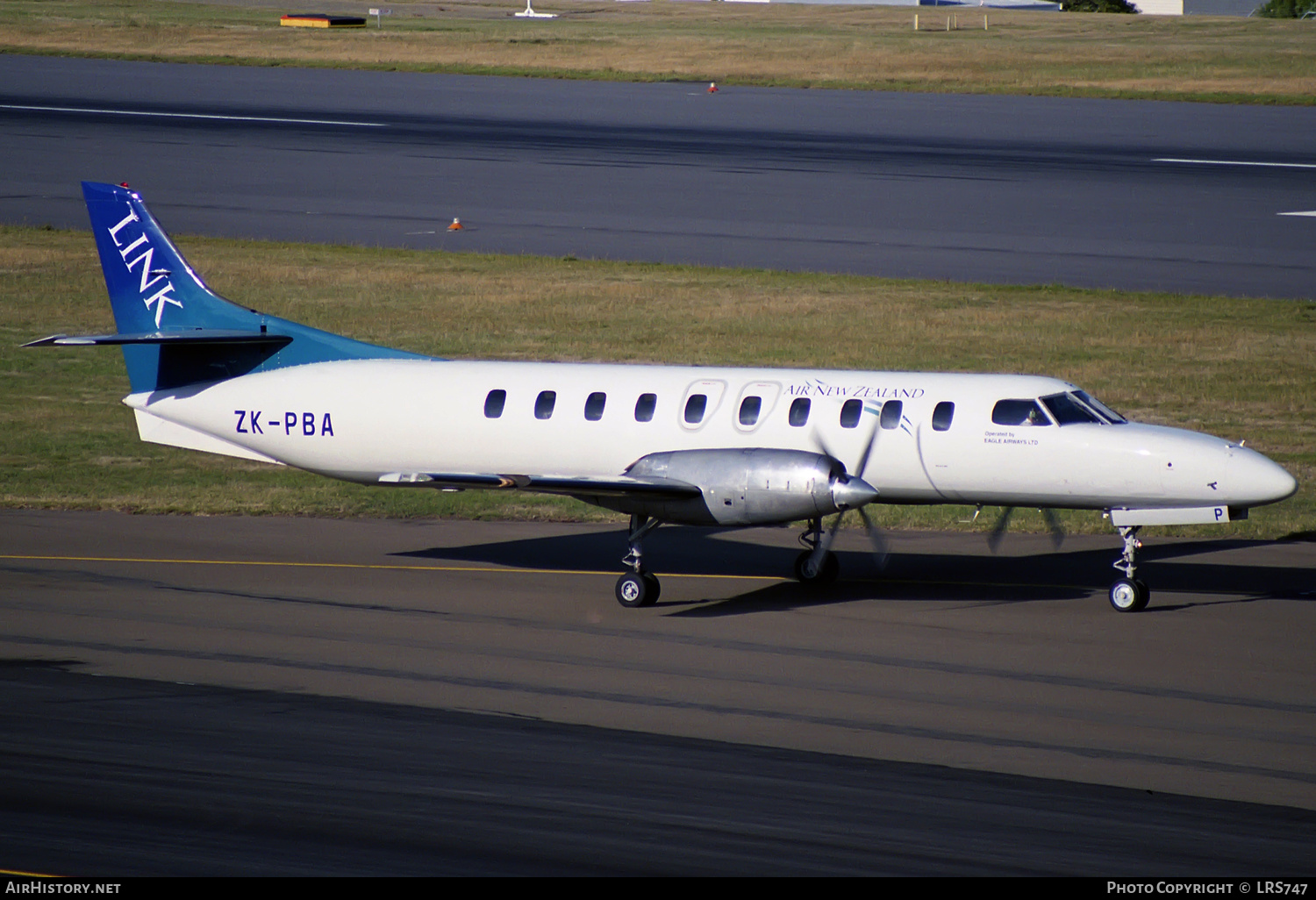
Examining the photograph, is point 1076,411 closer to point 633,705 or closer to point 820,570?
point 820,570

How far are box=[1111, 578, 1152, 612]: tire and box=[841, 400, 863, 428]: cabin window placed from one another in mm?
3652

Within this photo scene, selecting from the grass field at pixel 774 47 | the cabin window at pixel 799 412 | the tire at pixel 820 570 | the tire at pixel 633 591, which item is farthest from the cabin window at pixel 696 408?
the grass field at pixel 774 47

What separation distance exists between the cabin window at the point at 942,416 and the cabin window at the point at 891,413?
1.32ft

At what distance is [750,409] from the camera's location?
19.8 m

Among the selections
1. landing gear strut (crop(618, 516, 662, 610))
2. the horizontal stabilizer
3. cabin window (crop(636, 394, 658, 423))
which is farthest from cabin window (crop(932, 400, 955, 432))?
the horizontal stabilizer

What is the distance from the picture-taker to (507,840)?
11.5 m

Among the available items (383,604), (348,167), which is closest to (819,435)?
(383,604)

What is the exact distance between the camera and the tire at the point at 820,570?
2070cm

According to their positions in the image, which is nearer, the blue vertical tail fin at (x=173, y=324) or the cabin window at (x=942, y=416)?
Result: the cabin window at (x=942, y=416)

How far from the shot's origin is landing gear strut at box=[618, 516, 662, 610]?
63.5 feet

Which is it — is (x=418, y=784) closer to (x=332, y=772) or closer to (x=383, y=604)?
(x=332, y=772)

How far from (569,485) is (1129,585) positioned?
675cm

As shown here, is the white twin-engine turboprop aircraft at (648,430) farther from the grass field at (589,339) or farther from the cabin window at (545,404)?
the grass field at (589,339)

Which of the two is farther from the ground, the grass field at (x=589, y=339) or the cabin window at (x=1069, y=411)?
the grass field at (x=589, y=339)
